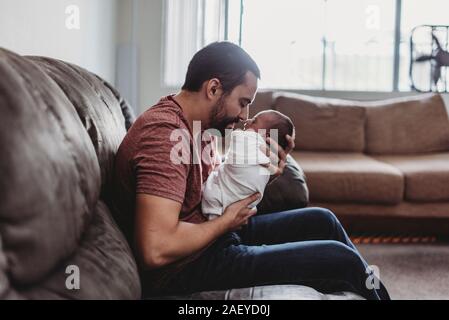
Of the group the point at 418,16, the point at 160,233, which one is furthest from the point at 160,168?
the point at 418,16

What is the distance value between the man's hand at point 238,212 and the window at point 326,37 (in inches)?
145

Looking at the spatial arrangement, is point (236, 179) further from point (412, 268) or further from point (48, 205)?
point (412, 268)

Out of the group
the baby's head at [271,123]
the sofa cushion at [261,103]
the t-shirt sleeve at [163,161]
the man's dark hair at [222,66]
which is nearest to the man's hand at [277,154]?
the baby's head at [271,123]

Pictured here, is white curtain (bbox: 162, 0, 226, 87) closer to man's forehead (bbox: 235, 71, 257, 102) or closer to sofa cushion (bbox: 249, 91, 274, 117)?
sofa cushion (bbox: 249, 91, 274, 117)

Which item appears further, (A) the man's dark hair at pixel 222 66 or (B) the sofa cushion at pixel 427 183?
(B) the sofa cushion at pixel 427 183

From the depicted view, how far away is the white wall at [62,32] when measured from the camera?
2.22m

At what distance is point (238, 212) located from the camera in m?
1.43

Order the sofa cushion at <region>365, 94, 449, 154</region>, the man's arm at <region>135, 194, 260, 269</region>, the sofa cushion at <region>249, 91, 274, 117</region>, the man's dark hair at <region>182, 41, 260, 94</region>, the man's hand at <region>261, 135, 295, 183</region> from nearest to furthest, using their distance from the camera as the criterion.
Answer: the man's arm at <region>135, 194, 260, 269</region> → the man's dark hair at <region>182, 41, 260, 94</region> → the man's hand at <region>261, 135, 295, 183</region> → the sofa cushion at <region>249, 91, 274, 117</region> → the sofa cushion at <region>365, 94, 449, 154</region>

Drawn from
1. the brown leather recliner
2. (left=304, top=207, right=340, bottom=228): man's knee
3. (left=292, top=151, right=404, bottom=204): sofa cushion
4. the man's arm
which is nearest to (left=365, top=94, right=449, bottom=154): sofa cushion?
(left=292, top=151, right=404, bottom=204): sofa cushion

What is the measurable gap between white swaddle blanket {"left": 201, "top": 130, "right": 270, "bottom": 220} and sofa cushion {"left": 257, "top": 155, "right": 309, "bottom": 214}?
498 mm

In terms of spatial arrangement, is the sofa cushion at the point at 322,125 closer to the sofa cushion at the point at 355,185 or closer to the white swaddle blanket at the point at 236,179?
the sofa cushion at the point at 355,185

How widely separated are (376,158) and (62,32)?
2.31 m

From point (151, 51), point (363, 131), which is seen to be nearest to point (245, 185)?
point (363, 131)

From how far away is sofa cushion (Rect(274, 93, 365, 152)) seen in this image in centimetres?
402
